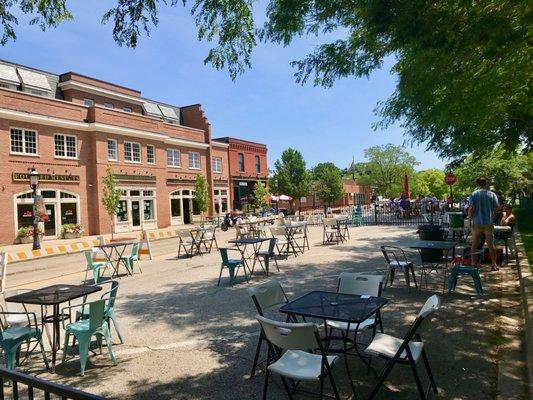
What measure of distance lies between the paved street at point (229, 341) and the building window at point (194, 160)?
27.2 m

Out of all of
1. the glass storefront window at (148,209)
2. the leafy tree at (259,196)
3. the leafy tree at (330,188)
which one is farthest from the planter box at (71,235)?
the leafy tree at (330,188)

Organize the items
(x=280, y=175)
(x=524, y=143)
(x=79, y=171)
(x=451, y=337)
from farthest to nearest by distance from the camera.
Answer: (x=280, y=175)
(x=79, y=171)
(x=524, y=143)
(x=451, y=337)

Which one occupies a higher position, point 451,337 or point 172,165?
point 172,165

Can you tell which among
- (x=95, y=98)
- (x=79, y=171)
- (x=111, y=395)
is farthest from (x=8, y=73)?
(x=111, y=395)

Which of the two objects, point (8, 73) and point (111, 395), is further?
point (8, 73)

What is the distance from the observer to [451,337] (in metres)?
5.09

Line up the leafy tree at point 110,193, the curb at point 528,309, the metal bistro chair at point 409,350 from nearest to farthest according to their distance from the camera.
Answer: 1. the metal bistro chair at point 409,350
2. the curb at point 528,309
3. the leafy tree at point 110,193

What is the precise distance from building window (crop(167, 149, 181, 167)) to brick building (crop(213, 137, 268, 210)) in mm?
8027

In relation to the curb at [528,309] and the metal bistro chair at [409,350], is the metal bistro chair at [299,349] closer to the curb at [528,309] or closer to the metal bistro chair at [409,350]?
the metal bistro chair at [409,350]

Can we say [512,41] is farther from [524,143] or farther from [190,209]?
[190,209]

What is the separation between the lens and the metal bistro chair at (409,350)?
3.25 metres

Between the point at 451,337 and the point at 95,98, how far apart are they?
107ft

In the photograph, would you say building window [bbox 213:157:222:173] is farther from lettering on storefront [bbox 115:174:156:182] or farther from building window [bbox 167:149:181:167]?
lettering on storefront [bbox 115:174:156:182]

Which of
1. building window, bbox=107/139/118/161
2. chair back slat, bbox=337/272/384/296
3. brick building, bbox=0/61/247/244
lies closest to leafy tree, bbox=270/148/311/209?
brick building, bbox=0/61/247/244
